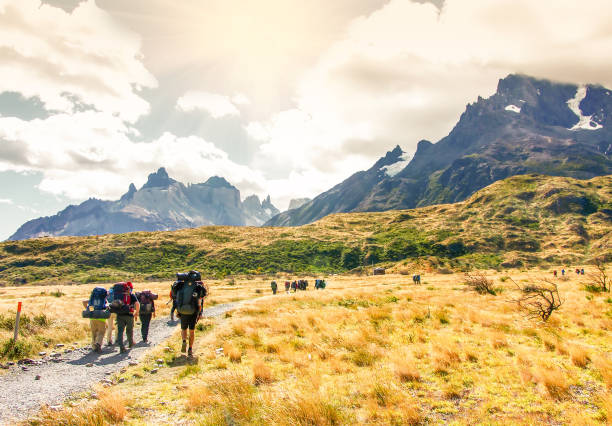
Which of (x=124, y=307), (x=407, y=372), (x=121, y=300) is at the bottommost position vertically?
(x=407, y=372)

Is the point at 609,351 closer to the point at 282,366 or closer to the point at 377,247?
the point at 282,366

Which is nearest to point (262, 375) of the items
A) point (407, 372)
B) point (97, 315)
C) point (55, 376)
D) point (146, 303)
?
point (407, 372)

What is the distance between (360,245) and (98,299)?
102872 millimetres

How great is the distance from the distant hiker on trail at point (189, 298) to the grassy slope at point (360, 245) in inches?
2833

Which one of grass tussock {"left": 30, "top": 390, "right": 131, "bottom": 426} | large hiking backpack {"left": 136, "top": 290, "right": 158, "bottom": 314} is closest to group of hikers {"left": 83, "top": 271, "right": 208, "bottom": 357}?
large hiking backpack {"left": 136, "top": 290, "right": 158, "bottom": 314}

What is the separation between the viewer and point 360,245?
110 metres

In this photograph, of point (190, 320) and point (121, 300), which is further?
point (121, 300)

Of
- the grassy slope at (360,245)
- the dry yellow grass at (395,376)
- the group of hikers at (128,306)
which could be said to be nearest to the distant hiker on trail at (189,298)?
the group of hikers at (128,306)

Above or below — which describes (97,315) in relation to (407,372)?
above

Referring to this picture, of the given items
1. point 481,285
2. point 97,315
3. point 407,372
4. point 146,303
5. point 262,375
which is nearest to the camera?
point 407,372

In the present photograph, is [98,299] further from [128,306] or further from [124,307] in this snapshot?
[128,306]

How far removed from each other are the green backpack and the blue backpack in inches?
130

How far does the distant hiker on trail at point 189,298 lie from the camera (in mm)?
10508

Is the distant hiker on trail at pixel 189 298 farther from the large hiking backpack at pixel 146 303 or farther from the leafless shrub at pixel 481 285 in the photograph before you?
the leafless shrub at pixel 481 285
